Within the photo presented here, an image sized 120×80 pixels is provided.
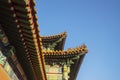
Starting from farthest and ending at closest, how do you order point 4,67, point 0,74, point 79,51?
1. point 79,51
2. point 4,67
3. point 0,74

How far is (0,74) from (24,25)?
4.95 ft

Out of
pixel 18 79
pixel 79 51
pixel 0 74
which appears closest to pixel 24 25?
pixel 0 74

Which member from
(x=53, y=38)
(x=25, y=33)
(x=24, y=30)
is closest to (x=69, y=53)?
(x=53, y=38)

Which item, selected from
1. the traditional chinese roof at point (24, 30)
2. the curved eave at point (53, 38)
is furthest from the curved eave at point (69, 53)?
the traditional chinese roof at point (24, 30)

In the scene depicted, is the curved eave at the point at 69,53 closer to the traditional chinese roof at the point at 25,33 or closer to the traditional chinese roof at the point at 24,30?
the traditional chinese roof at the point at 25,33

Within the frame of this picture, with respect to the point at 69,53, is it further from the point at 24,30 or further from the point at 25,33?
the point at 24,30

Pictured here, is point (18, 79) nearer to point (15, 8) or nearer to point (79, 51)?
point (15, 8)

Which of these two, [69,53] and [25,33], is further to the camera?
[69,53]

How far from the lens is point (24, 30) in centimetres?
536

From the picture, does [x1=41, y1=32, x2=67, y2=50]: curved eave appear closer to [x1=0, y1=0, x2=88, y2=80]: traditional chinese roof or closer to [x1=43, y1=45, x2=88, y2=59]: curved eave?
[x1=43, y1=45, x2=88, y2=59]: curved eave

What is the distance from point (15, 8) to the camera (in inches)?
181

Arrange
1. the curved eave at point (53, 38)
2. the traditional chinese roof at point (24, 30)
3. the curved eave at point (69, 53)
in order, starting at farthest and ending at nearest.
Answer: the curved eave at point (53, 38) → the curved eave at point (69, 53) → the traditional chinese roof at point (24, 30)

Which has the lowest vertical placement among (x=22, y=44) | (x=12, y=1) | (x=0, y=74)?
(x=0, y=74)

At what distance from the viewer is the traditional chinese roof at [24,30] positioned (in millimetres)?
4523
